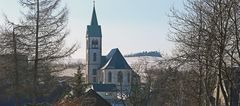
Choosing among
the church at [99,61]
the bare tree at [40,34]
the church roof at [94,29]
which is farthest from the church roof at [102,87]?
the bare tree at [40,34]

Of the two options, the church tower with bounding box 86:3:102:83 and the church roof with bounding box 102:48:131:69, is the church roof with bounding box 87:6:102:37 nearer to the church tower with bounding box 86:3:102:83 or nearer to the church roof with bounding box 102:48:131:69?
the church tower with bounding box 86:3:102:83

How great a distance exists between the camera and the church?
396ft

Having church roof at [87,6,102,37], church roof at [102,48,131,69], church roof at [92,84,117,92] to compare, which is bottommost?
church roof at [92,84,117,92]

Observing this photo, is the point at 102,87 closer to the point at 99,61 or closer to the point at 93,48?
the point at 99,61

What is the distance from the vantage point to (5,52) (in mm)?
25797

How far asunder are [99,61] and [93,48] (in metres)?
3.25

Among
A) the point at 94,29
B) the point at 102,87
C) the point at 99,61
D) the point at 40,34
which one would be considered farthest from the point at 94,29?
the point at 40,34

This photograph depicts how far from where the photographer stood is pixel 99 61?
12838 centimetres

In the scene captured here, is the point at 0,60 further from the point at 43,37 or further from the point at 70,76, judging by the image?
the point at 70,76

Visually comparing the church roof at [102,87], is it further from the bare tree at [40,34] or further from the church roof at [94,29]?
the bare tree at [40,34]

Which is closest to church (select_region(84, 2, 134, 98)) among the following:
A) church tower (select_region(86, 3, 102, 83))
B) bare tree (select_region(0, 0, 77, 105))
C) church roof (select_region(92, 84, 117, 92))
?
church tower (select_region(86, 3, 102, 83))

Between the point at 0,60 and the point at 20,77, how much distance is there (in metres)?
1.22

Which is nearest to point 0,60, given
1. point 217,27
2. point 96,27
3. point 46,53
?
point 46,53

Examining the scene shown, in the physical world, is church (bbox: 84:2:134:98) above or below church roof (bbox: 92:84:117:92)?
above
